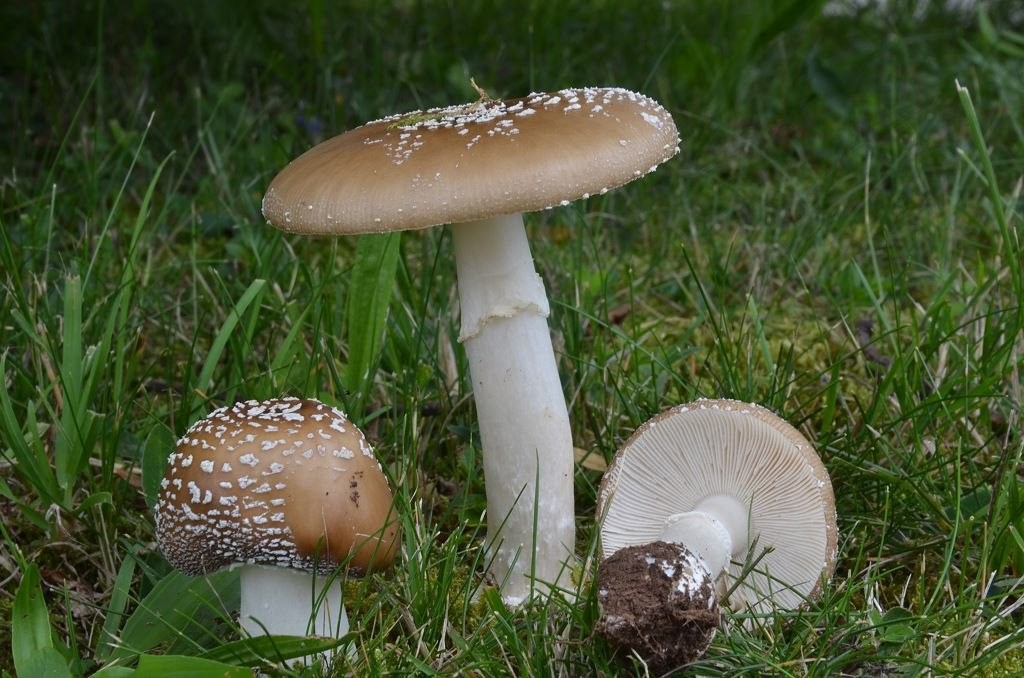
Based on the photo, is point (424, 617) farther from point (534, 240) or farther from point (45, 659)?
point (534, 240)

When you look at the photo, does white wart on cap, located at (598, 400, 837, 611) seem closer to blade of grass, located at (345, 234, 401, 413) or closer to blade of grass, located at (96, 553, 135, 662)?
blade of grass, located at (345, 234, 401, 413)

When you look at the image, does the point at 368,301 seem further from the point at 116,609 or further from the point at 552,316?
the point at 116,609

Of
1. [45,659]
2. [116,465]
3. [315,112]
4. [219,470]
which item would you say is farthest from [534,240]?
[45,659]

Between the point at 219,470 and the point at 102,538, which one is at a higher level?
the point at 219,470

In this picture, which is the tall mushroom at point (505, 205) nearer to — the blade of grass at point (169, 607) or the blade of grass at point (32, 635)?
the blade of grass at point (169, 607)

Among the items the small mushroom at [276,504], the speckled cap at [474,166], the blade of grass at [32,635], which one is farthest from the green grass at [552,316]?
the speckled cap at [474,166]

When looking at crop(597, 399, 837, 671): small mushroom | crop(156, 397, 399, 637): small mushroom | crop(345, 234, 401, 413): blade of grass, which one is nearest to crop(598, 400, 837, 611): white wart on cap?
crop(597, 399, 837, 671): small mushroom

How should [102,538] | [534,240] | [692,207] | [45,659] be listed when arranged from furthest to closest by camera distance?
[692,207] < [534,240] < [102,538] < [45,659]

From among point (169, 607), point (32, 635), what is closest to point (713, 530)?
point (169, 607)
